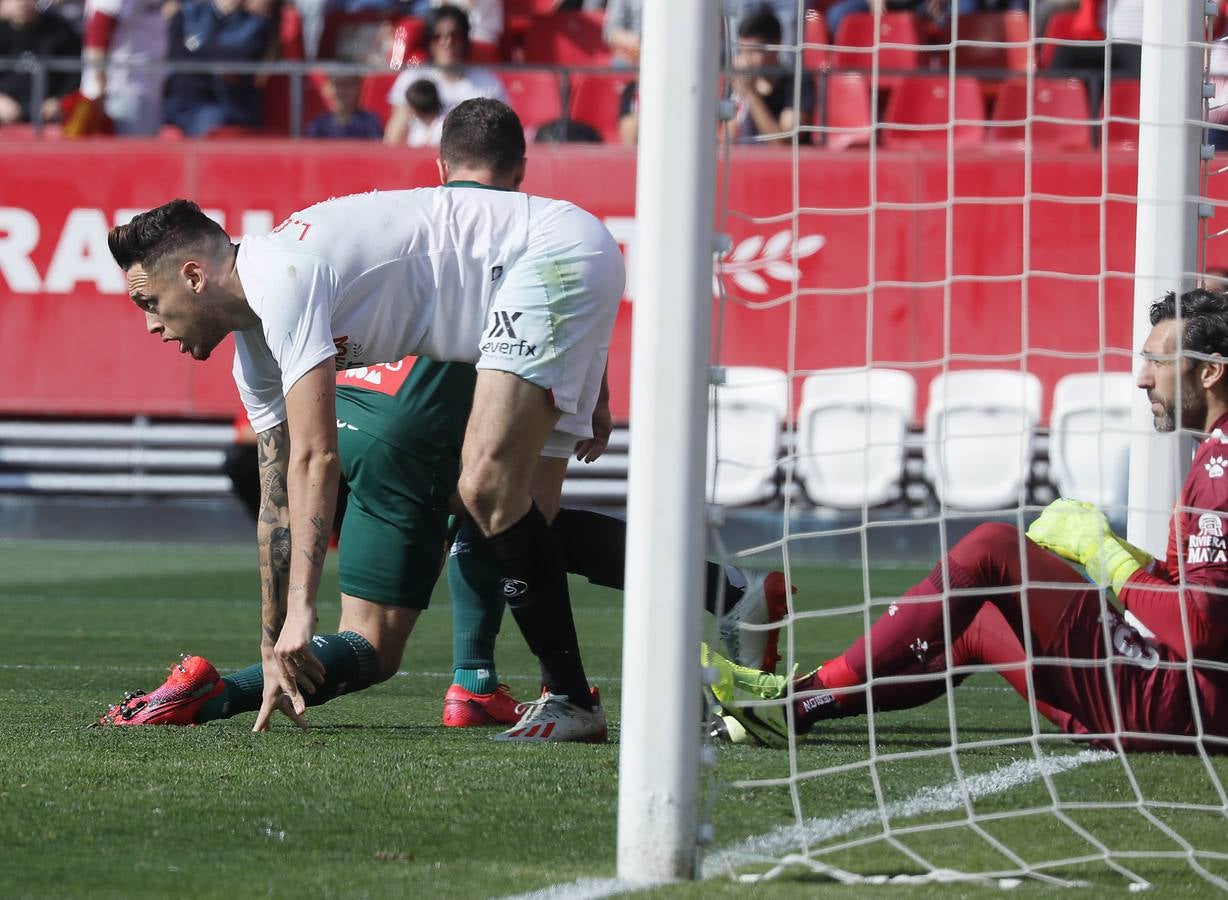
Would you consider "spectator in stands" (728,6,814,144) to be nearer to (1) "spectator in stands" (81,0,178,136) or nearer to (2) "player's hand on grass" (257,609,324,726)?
(1) "spectator in stands" (81,0,178,136)

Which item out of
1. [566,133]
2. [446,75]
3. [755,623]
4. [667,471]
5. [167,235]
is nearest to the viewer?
[667,471]

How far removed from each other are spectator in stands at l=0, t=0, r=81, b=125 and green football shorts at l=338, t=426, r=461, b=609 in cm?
1058

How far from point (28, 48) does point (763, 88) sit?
19.3ft

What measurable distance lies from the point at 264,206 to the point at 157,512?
247cm

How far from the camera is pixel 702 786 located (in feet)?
11.4

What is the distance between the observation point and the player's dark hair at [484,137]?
519 cm

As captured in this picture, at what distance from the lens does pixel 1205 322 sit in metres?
4.61

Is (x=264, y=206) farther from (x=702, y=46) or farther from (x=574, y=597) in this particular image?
(x=702, y=46)

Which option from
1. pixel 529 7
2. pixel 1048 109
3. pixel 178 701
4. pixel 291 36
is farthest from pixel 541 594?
pixel 529 7

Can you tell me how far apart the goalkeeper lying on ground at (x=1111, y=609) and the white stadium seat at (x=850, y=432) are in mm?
8265

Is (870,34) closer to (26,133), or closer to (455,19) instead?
(455,19)

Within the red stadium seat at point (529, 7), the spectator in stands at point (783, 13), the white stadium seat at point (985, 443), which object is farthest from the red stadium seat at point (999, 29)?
the red stadium seat at point (529, 7)

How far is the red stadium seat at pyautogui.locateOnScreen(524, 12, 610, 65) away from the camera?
50.6 ft

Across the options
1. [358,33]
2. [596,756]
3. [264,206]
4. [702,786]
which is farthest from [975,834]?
[358,33]
